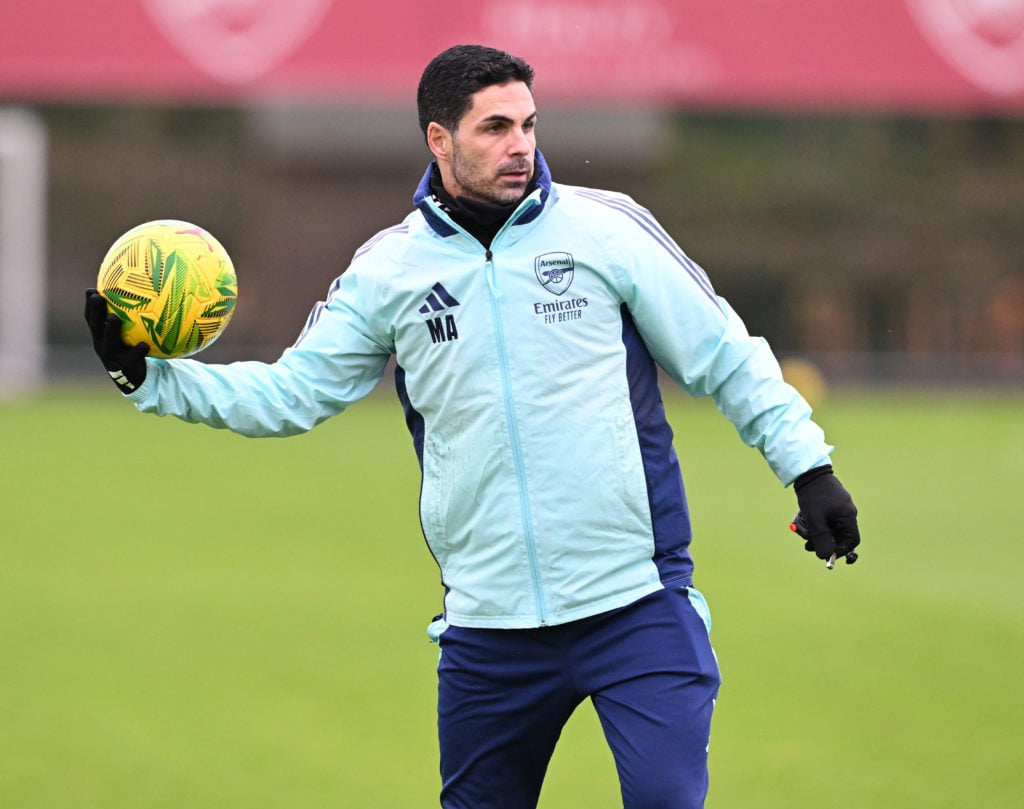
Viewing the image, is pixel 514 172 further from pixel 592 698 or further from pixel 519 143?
pixel 592 698

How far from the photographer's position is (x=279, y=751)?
22.0 feet

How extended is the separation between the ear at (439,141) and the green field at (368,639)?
281cm

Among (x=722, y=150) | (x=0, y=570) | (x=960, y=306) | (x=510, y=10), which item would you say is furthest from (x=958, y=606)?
(x=722, y=150)

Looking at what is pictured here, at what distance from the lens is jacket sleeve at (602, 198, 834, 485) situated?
4.01 m

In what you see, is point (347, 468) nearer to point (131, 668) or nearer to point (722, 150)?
point (131, 668)

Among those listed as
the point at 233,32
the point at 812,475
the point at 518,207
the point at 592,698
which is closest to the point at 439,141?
the point at 518,207

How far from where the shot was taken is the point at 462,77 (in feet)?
13.3

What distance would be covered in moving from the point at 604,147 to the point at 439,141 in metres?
24.6

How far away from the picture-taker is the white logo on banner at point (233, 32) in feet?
65.8

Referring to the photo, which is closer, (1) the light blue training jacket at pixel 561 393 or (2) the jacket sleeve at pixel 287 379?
(1) the light blue training jacket at pixel 561 393

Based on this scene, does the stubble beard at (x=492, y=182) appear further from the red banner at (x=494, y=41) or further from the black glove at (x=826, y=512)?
the red banner at (x=494, y=41)

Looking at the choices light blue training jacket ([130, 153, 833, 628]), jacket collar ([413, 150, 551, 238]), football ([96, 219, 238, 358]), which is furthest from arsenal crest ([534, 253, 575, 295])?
football ([96, 219, 238, 358])

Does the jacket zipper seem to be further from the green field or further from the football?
the green field

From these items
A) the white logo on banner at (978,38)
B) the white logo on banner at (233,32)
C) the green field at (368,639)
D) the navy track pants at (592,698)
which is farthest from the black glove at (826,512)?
the white logo on banner at (978,38)
